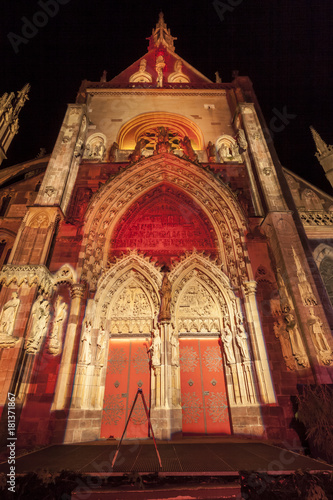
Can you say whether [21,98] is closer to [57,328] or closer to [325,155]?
[57,328]

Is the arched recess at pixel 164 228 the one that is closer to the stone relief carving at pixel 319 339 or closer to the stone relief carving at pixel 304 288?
the stone relief carving at pixel 304 288

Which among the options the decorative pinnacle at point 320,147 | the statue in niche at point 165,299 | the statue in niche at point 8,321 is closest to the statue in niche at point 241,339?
the statue in niche at point 165,299

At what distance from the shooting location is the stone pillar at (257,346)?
6.75 meters

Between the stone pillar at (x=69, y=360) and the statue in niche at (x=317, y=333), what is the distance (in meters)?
6.50

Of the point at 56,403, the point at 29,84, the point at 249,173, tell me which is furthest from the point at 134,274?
the point at 29,84

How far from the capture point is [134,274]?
9.20m

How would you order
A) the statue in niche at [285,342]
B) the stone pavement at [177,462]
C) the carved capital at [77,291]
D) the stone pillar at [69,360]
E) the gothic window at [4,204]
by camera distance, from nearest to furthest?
the stone pavement at [177,462] → the stone pillar at [69,360] → the statue in niche at [285,342] → the carved capital at [77,291] → the gothic window at [4,204]

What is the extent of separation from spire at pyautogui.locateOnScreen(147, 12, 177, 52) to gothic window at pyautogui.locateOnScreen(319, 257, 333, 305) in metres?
19.5

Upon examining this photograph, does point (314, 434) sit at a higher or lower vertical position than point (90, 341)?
lower

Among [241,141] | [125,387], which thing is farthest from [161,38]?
[125,387]

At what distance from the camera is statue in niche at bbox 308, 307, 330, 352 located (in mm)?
6391

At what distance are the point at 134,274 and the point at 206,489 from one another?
667 centimetres

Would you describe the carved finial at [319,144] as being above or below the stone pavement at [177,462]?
above

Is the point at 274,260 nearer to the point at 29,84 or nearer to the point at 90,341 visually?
the point at 90,341
